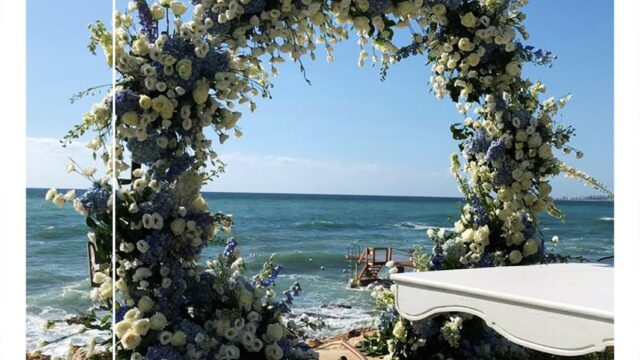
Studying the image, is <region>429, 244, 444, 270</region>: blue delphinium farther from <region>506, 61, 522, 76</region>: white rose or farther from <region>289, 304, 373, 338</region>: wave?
<region>289, 304, 373, 338</region>: wave

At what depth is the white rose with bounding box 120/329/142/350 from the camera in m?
1.95

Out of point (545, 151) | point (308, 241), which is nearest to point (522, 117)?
point (545, 151)

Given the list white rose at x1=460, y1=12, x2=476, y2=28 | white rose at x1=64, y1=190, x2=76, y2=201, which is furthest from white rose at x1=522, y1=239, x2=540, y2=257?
white rose at x1=64, y1=190, x2=76, y2=201

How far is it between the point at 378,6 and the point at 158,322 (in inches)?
58.8

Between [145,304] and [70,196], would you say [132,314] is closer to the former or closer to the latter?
[145,304]

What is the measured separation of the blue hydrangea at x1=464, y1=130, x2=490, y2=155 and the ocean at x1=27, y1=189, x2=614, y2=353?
0.39 meters

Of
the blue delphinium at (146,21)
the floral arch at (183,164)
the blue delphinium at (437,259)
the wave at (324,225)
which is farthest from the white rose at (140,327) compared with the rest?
the wave at (324,225)

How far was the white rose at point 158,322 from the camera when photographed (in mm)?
1987

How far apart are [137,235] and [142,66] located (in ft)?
1.92
